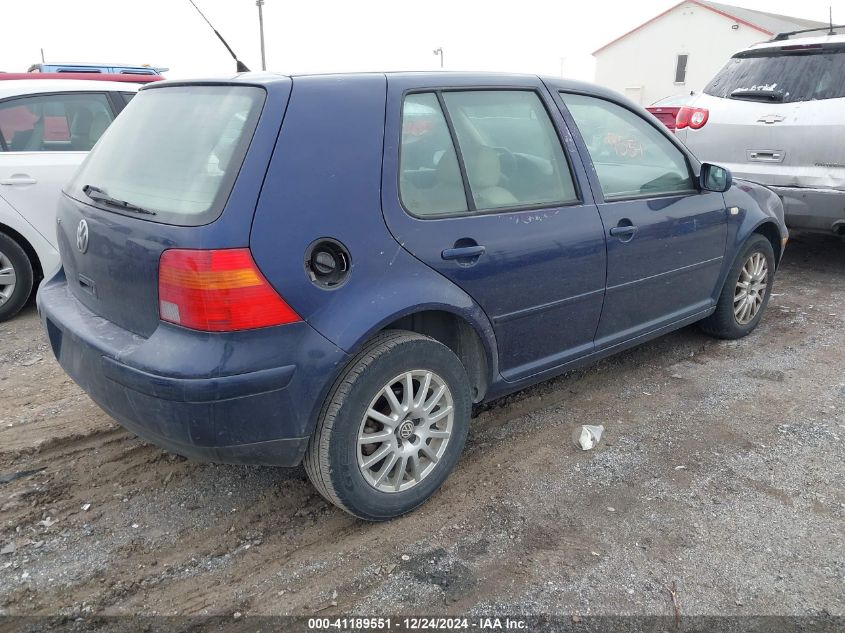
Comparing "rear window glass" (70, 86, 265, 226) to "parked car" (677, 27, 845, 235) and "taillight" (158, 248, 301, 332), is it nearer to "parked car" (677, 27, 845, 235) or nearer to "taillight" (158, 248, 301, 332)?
"taillight" (158, 248, 301, 332)

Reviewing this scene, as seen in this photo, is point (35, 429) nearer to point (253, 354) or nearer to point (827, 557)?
point (253, 354)

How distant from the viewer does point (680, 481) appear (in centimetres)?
310

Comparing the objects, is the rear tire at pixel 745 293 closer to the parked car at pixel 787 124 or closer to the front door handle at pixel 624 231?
the front door handle at pixel 624 231

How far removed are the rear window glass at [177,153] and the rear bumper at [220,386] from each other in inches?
17.5

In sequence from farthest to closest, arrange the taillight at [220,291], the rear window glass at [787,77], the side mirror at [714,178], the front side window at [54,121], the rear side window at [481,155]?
1. the rear window glass at [787,77]
2. the front side window at [54,121]
3. the side mirror at [714,178]
4. the rear side window at [481,155]
5. the taillight at [220,291]

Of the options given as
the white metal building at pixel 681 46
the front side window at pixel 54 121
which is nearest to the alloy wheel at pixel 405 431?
the front side window at pixel 54 121

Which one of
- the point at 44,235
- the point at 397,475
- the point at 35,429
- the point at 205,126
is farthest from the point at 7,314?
the point at 397,475

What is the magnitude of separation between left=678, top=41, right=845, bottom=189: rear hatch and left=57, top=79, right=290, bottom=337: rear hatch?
16.5 ft

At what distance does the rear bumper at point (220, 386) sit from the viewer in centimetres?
229

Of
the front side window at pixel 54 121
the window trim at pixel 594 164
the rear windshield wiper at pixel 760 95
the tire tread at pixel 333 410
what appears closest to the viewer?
the tire tread at pixel 333 410

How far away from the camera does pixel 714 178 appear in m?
3.95

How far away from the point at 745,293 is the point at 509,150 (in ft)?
7.99

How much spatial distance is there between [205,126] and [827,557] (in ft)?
9.34

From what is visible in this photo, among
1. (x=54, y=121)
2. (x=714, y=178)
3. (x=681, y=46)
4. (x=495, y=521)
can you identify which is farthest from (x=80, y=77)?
(x=681, y=46)
